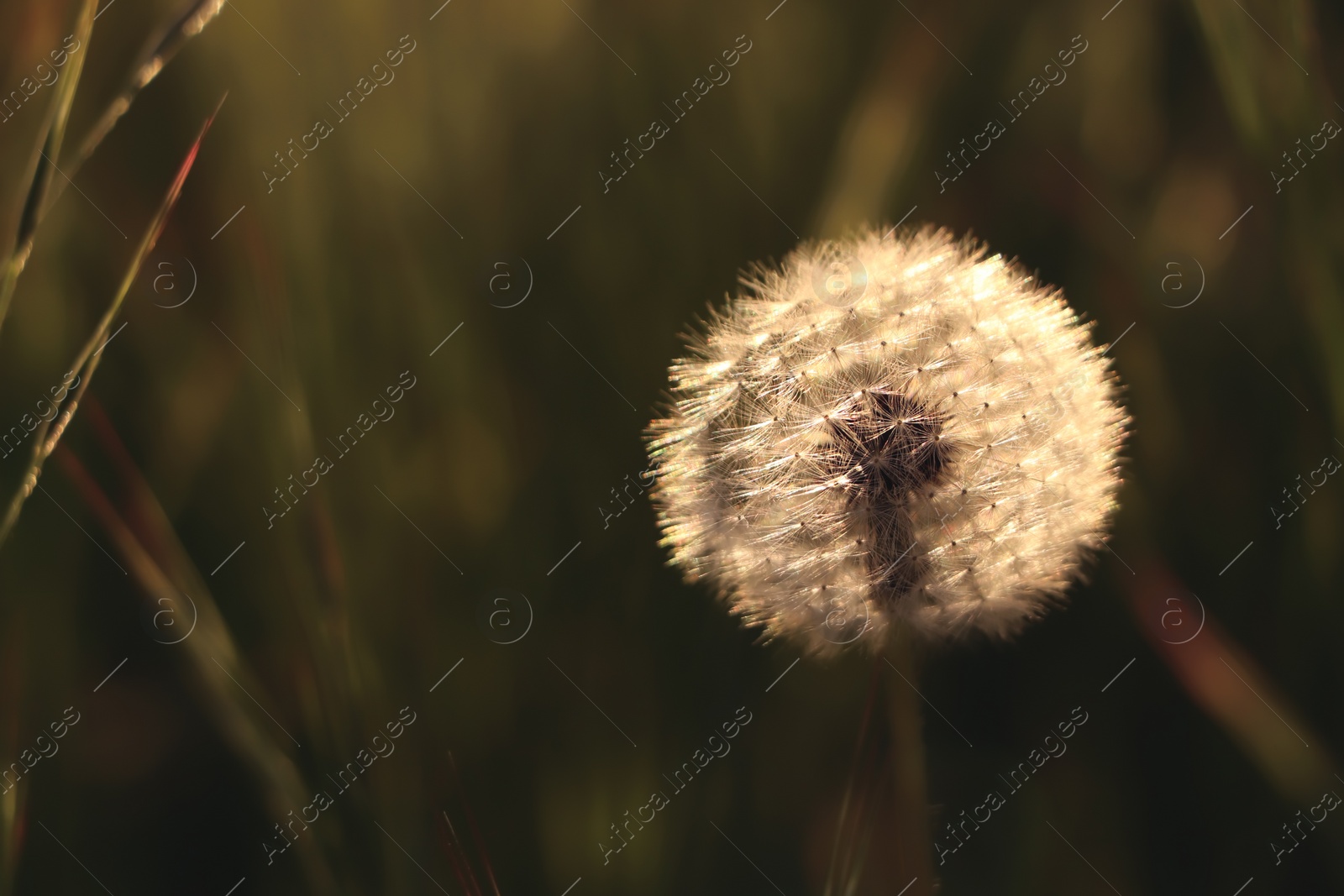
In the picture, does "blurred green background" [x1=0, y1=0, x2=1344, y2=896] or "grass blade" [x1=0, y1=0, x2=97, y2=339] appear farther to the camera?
"blurred green background" [x1=0, y1=0, x2=1344, y2=896]

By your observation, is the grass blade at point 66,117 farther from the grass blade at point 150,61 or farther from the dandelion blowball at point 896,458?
the dandelion blowball at point 896,458

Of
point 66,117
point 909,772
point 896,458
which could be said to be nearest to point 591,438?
point 896,458

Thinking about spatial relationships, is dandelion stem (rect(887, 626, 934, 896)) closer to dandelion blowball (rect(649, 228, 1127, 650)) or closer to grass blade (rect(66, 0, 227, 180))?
dandelion blowball (rect(649, 228, 1127, 650))

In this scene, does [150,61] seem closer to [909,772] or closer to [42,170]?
[42,170]

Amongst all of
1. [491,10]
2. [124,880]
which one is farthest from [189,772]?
[491,10]

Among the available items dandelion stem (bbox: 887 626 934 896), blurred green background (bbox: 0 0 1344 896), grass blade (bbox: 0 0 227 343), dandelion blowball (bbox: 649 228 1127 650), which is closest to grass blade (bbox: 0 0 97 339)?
grass blade (bbox: 0 0 227 343)

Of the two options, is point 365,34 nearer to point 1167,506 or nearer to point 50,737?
point 50,737

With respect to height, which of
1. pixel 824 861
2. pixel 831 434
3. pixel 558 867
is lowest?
pixel 824 861
